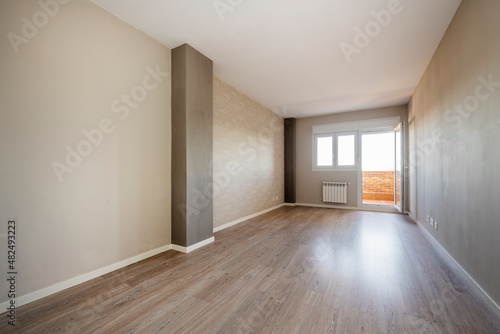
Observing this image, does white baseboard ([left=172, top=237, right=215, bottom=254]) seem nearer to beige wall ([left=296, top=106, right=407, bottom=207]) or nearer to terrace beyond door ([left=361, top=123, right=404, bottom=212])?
beige wall ([left=296, top=106, right=407, bottom=207])

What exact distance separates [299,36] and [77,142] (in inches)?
111

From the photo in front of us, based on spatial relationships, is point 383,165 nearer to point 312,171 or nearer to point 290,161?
point 312,171

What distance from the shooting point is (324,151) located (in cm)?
648

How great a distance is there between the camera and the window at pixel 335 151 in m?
6.09

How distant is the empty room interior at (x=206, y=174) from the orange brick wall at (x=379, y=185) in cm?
375

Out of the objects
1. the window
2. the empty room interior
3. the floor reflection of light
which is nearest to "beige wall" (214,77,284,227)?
the empty room interior

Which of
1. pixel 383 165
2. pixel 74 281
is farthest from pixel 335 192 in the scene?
pixel 74 281

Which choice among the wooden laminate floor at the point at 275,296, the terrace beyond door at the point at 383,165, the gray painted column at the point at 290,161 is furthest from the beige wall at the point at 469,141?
the gray painted column at the point at 290,161

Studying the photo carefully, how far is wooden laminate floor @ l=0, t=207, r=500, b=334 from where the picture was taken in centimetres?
148

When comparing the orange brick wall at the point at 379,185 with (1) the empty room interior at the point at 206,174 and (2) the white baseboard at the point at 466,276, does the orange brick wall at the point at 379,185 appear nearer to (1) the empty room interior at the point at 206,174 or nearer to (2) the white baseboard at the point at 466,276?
(1) the empty room interior at the point at 206,174

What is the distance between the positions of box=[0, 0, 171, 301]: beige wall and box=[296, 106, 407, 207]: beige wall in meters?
4.84

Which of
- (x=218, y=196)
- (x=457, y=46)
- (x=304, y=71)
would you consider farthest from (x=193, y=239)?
(x=457, y=46)

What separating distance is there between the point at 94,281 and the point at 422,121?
17.4 ft

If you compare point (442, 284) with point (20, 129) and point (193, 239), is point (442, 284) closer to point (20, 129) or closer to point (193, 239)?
point (193, 239)
